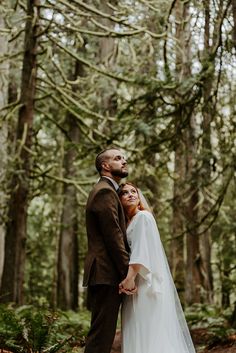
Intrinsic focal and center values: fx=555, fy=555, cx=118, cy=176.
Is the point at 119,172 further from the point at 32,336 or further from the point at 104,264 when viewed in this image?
the point at 32,336

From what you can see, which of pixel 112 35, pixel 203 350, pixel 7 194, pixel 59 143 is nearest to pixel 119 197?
pixel 203 350

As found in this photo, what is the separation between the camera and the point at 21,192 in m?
11.5

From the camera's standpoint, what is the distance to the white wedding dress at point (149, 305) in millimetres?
5191

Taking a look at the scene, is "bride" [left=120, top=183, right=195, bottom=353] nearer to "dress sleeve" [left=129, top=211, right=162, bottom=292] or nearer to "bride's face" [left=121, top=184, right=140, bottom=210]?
"dress sleeve" [left=129, top=211, right=162, bottom=292]

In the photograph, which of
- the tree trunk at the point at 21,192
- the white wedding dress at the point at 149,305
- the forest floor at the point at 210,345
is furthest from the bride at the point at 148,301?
the tree trunk at the point at 21,192

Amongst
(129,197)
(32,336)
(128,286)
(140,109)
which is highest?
(140,109)

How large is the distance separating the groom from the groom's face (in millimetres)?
221

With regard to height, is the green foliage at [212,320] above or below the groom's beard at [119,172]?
below

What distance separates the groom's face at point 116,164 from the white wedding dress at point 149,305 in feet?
1.44

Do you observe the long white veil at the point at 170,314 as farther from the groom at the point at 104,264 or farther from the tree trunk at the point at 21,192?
the tree trunk at the point at 21,192

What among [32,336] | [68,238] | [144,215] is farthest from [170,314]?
[68,238]

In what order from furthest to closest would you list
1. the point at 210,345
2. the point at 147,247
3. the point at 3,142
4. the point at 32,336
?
the point at 3,142 < the point at 210,345 < the point at 32,336 < the point at 147,247

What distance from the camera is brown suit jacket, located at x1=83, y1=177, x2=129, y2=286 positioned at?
5055 millimetres

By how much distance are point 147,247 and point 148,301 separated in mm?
519
